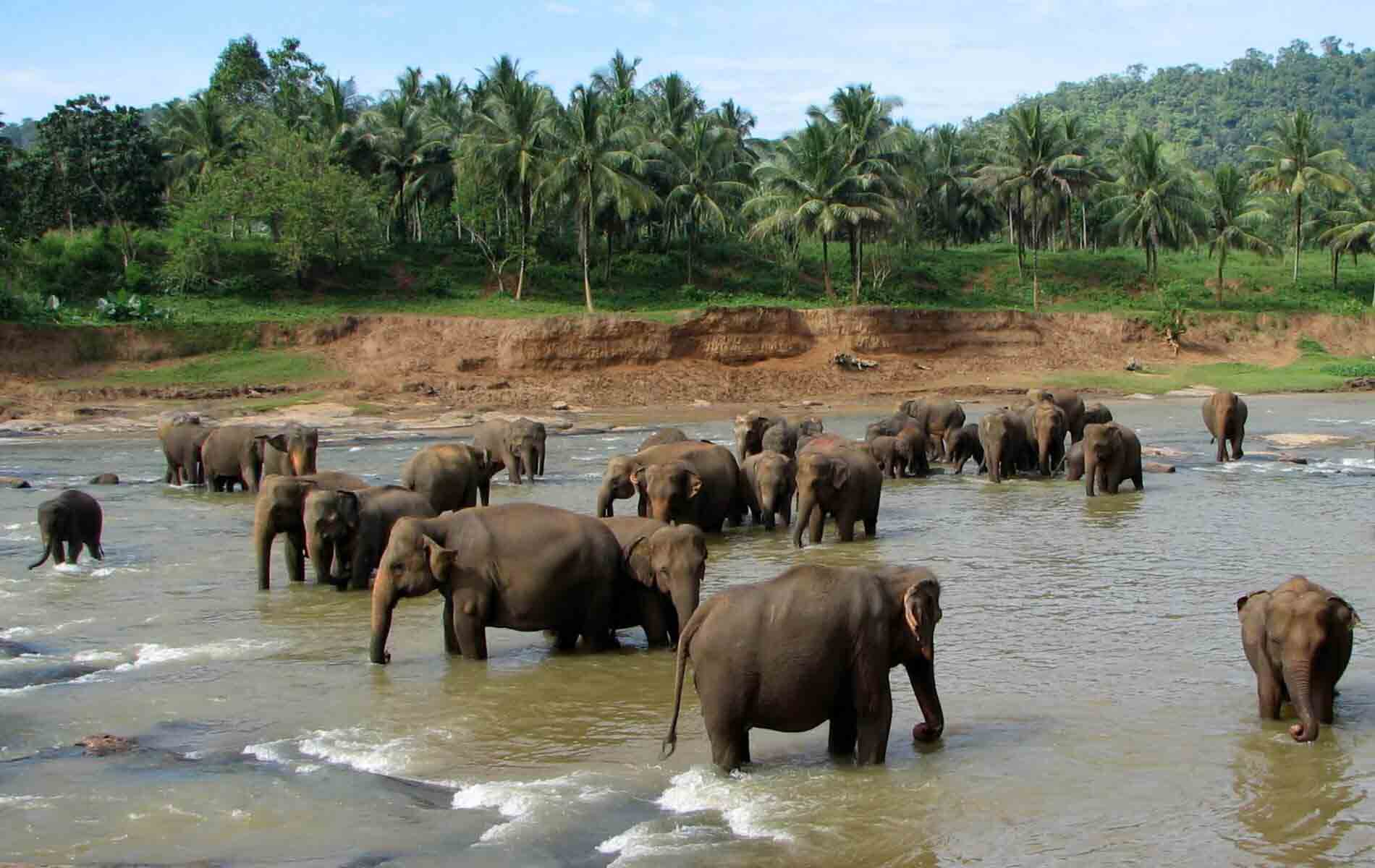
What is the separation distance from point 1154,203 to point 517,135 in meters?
26.6

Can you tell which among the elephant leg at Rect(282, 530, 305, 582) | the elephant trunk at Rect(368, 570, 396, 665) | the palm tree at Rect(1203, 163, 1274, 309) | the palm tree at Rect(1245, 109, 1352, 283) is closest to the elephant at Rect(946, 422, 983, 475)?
the elephant leg at Rect(282, 530, 305, 582)

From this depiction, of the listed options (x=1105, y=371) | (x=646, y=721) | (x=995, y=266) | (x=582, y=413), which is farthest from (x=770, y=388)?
(x=646, y=721)

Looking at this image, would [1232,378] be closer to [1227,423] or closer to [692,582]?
[1227,423]

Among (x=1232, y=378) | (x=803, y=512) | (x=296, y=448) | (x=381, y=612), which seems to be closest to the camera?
(x=381, y=612)

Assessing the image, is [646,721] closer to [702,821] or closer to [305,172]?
[702,821]

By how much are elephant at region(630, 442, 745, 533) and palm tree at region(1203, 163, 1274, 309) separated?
48.3 m

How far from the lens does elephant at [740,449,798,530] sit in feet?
57.5

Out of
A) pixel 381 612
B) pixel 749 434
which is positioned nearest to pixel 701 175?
pixel 749 434

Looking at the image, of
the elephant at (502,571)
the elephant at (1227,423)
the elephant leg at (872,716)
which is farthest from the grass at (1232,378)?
the elephant leg at (872,716)

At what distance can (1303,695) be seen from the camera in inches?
332

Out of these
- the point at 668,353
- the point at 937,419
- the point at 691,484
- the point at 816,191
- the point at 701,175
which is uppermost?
the point at 701,175

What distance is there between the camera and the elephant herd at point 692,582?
25.7 feet

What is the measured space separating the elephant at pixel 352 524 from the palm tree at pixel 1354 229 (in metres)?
56.0

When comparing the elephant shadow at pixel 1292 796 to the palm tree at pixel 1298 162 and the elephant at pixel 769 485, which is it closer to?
the elephant at pixel 769 485
